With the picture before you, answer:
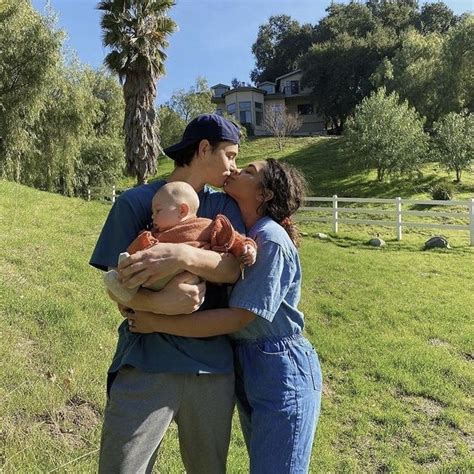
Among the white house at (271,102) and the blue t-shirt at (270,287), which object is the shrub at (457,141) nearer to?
the blue t-shirt at (270,287)

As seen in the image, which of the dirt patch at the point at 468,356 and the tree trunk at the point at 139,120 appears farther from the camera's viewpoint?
the tree trunk at the point at 139,120

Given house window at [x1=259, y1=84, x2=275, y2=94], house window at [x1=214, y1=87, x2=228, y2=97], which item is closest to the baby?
house window at [x1=259, y1=84, x2=275, y2=94]

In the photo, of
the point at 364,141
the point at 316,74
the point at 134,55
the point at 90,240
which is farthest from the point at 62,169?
the point at 316,74

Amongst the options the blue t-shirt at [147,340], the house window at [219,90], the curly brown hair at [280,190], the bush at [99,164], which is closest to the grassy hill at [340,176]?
the bush at [99,164]

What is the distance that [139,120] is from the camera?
60.6 ft

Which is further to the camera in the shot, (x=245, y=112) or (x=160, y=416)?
(x=245, y=112)

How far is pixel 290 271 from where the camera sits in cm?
193

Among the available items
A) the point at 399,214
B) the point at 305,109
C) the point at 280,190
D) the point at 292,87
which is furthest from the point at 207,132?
the point at 292,87

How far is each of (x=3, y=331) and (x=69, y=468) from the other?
76.4 inches

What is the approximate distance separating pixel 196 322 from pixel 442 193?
21828 mm

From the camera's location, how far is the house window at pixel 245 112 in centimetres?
5294

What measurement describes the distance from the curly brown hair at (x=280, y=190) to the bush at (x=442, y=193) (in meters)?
21.2

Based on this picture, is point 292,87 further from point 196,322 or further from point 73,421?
point 196,322

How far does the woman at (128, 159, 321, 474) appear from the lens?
1.80 metres
